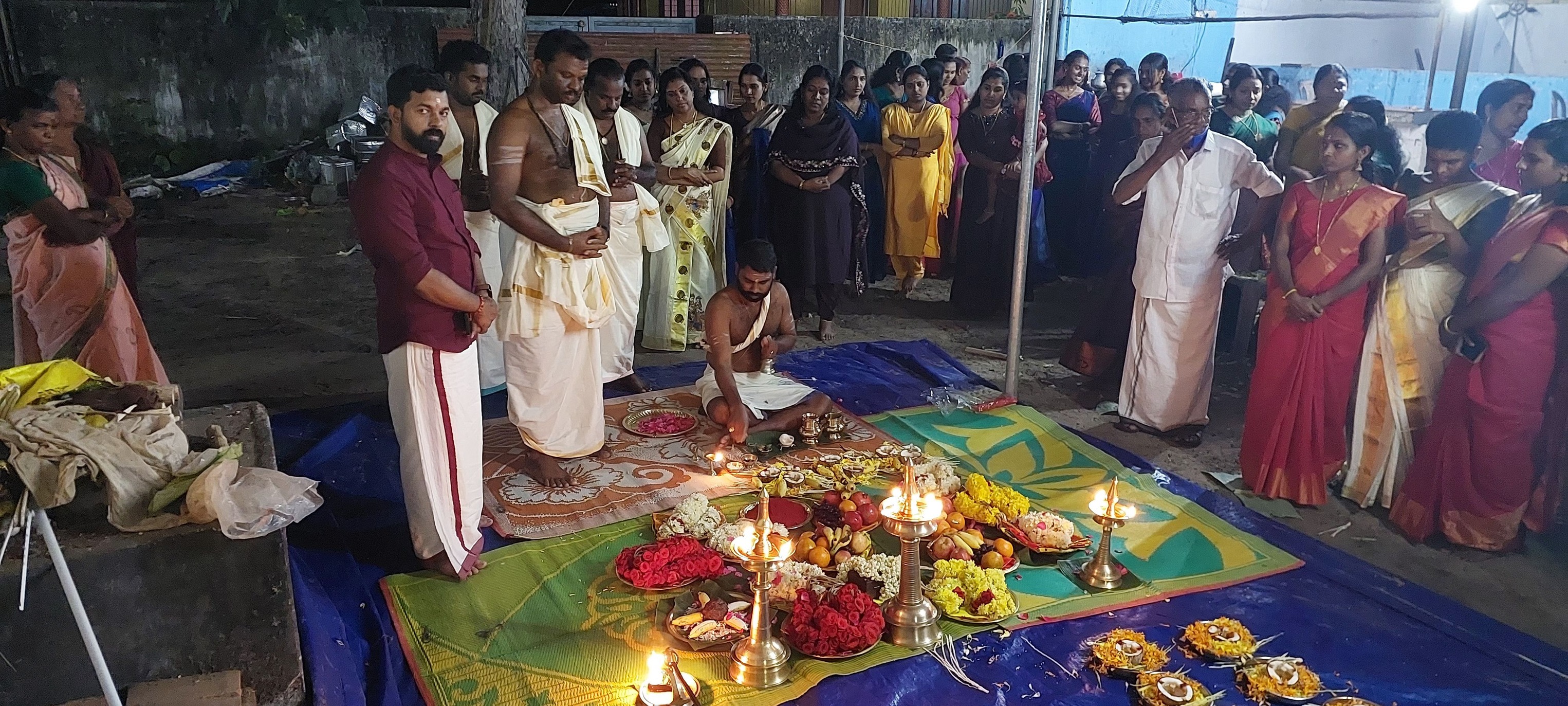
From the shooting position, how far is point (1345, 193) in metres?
4.25

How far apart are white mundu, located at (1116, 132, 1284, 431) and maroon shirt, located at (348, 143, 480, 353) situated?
10.8 feet

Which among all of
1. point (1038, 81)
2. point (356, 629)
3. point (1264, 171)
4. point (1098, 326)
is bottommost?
point (356, 629)

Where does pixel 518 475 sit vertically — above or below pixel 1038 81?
below

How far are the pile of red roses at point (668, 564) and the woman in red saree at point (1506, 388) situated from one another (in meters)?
2.94

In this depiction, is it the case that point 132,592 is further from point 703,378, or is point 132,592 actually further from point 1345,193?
point 1345,193

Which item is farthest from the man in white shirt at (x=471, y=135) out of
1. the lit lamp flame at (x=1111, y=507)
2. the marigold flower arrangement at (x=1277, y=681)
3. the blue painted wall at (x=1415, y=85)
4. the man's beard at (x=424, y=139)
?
the blue painted wall at (x=1415, y=85)

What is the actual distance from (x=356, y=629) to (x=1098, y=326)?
437 centimetres

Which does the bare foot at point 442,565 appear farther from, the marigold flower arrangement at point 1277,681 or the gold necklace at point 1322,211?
the gold necklace at point 1322,211

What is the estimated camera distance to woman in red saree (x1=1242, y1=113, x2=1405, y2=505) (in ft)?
13.8

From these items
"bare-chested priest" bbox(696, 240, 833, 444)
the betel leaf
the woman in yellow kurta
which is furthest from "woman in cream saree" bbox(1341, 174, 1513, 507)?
the betel leaf

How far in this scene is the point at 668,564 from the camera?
3.64 meters

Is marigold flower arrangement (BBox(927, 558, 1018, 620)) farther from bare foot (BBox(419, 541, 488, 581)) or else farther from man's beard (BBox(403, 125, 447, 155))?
man's beard (BBox(403, 125, 447, 155))

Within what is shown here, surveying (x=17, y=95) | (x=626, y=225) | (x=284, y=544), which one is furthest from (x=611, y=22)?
(x=284, y=544)

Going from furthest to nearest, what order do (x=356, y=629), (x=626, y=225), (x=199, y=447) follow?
(x=626, y=225) → (x=356, y=629) → (x=199, y=447)
